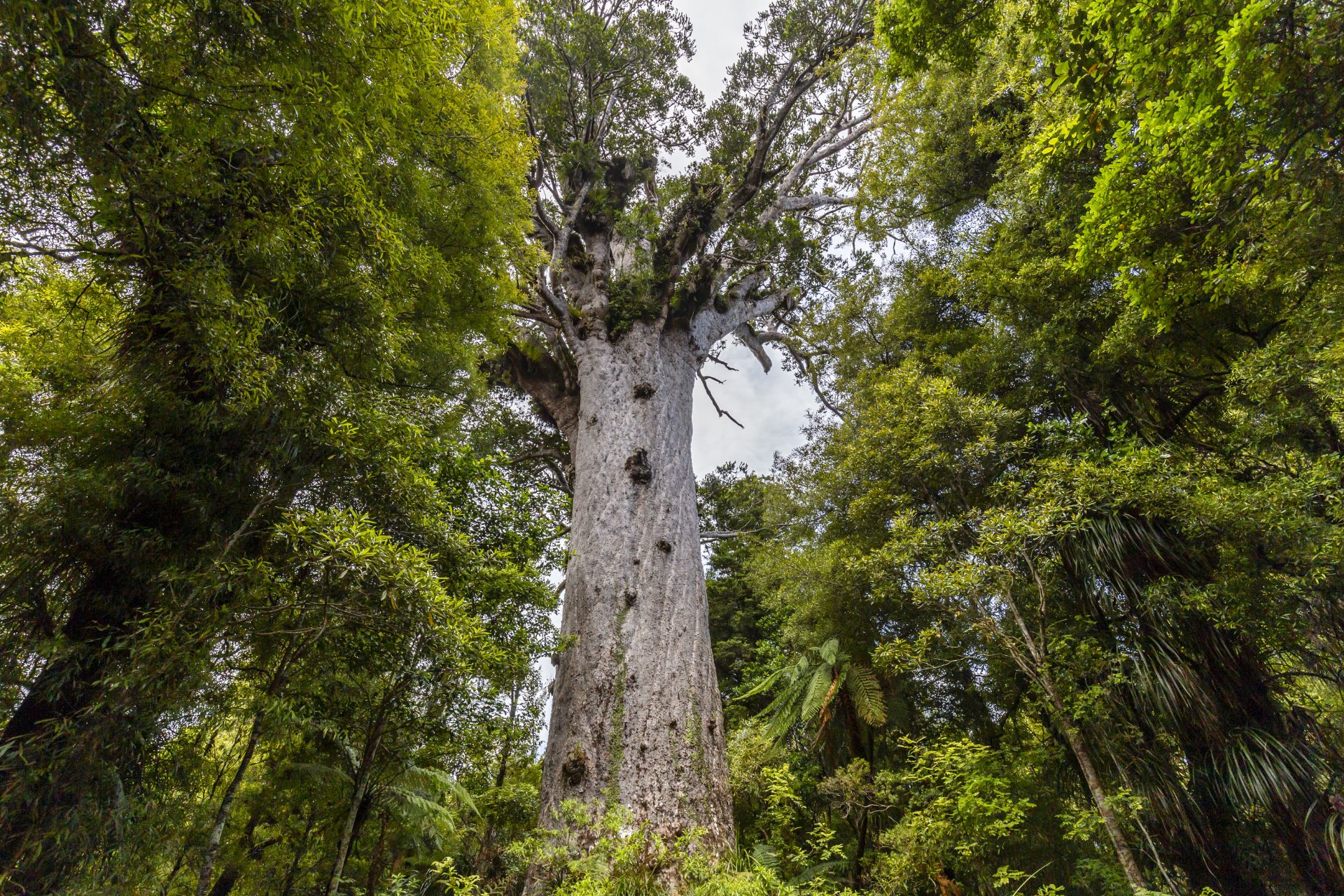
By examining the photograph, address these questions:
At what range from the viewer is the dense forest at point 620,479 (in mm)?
2416

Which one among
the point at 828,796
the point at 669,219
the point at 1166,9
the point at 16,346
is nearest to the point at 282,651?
the point at 16,346

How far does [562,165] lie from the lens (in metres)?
7.96

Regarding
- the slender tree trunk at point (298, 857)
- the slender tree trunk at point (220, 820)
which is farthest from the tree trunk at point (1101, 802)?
the slender tree trunk at point (298, 857)

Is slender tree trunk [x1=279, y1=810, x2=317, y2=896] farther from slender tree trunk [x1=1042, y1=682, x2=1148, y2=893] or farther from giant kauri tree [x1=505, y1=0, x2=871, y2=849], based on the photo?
slender tree trunk [x1=1042, y1=682, x2=1148, y2=893]

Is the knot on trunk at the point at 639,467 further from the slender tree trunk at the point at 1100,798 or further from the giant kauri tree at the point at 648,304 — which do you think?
the slender tree trunk at the point at 1100,798

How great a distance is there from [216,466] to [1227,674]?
6.98 metres

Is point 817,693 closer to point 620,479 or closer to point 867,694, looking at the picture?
point 867,694

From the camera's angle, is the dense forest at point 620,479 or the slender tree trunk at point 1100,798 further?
the slender tree trunk at point 1100,798

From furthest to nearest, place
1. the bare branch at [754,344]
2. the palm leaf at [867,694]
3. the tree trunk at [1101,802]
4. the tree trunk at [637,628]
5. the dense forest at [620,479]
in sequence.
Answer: the bare branch at [754,344]
the palm leaf at [867,694]
the tree trunk at [637,628]
the tree trunk at [1101,802]
the dense forest at [620,479]

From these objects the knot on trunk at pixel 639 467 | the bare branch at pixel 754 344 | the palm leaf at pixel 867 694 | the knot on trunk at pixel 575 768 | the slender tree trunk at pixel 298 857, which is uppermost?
the bare branch at pixel 754 344

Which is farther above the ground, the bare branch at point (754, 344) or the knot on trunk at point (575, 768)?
the bare branch at point (754, 344)

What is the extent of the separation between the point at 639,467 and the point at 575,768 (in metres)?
2.54

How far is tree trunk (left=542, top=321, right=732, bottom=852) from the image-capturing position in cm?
349

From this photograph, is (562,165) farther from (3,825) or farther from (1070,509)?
(3,825)
